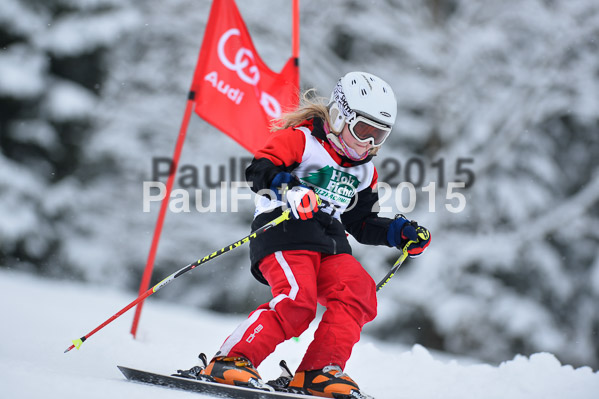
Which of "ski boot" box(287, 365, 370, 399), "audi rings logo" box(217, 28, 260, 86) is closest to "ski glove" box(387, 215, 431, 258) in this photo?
"ski boot" box(287, 365, 370, 399)

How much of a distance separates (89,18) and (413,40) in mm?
5072

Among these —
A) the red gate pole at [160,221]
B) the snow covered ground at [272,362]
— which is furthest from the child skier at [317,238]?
the red gate pole at [160,221]

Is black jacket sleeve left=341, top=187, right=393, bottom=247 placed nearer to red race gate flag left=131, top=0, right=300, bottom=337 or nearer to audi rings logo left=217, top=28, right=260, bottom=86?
red race gate flag left=131, top=0, right=300, bottom=337

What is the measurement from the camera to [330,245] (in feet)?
9.41

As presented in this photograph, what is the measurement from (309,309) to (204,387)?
0.56 meters

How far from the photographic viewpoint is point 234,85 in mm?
4617

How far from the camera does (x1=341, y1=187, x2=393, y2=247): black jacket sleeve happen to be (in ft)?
10.5

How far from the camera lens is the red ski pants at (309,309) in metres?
2.54

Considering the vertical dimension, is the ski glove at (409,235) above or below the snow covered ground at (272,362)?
above

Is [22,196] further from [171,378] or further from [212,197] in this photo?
[171,378]

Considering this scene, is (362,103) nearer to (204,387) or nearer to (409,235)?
(409,235)

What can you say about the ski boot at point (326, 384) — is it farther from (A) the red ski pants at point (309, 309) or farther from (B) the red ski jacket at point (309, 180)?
(B) the red ski jacket at point (309, 180)

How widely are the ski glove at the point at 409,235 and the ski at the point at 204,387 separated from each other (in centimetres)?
110

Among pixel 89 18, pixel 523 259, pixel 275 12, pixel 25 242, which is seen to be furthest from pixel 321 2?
pixel 25 242
